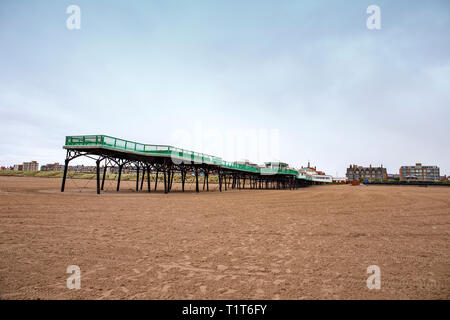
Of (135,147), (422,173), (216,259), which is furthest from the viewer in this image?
(422,173)

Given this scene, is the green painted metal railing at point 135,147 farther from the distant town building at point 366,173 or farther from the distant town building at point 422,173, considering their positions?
the distant town building at point 422,173

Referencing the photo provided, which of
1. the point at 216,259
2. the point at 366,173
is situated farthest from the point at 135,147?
the point at 366,173

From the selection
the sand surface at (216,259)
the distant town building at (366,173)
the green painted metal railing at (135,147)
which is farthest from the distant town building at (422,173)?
the sand surface at (216,259)

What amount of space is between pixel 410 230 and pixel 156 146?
71.3 ft

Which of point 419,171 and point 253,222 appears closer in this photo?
point 253,222

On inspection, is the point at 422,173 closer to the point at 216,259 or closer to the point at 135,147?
the point at 135,147

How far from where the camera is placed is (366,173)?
558 ft

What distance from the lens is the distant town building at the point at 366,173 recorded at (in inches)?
6535

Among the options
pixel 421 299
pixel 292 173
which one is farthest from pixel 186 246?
pixel 292 173

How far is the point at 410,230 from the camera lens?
8547 mm
